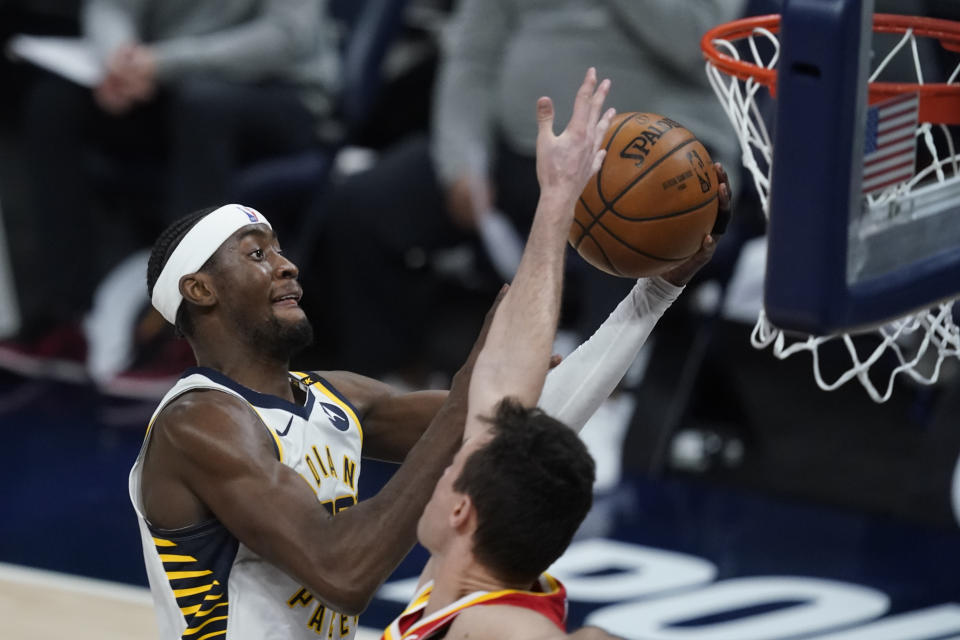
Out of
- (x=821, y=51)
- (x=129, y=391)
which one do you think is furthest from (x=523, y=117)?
(x=821, y=51)

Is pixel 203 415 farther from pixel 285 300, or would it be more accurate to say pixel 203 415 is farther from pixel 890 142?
pixel 890 142

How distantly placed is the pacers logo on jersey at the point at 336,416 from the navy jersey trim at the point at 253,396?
0.06m

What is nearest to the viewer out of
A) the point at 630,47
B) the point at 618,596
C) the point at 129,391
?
the point at 618,596

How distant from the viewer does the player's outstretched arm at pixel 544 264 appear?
2.40m

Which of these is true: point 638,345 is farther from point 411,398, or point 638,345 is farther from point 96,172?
point 96,172

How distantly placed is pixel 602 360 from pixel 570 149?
484 mm

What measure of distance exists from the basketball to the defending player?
35 cm

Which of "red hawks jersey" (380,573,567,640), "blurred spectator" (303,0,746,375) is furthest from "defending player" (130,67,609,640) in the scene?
"blurred spectator" (303,0,746,375)

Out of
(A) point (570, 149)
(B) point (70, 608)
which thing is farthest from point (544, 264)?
(B) point (70, 608)

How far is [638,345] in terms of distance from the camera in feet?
9.11

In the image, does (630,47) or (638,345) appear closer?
(638,345)

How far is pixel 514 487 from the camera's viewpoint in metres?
2.23

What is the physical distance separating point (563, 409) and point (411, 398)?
0.43 meters

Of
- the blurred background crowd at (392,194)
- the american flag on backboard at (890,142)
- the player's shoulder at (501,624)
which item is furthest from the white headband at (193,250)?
the blurred background crowd at (392,194)
